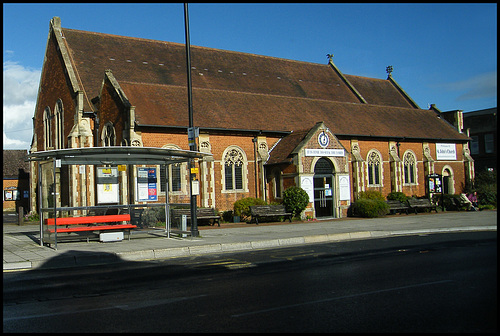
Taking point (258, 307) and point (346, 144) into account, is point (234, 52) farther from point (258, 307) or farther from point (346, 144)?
point (258, 307)

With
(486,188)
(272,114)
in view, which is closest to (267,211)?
(272,114)

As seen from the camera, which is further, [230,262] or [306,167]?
[306,167]

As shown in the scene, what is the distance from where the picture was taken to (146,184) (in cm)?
1838

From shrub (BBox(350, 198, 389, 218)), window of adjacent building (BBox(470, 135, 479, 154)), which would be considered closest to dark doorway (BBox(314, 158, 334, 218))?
shrub (BBox(350, 198, 389, 218))

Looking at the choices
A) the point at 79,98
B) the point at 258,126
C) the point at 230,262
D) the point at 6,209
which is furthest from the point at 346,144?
Result: the point at 6,209

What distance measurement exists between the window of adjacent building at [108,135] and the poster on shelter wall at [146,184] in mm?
10623

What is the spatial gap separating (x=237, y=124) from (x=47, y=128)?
15549mm

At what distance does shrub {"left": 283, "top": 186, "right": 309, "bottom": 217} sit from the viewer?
2622 centimetres

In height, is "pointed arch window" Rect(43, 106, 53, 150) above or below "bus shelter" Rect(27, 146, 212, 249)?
above

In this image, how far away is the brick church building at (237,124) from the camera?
91.2ft

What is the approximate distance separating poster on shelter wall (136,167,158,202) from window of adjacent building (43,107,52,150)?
66.7ft

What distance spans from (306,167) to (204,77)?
12227 millimetres

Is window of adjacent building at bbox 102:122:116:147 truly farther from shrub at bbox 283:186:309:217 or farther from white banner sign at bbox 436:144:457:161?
white banner sign at bbox 436:144:457:161

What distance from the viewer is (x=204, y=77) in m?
35.8
